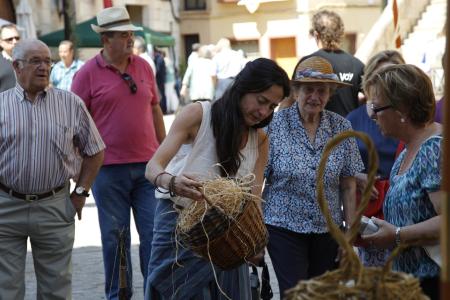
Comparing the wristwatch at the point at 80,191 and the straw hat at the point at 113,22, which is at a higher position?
the straw hat at the point at 113,22

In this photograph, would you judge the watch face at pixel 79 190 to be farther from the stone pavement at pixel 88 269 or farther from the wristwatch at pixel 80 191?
the stone pavement at pixel 88 269

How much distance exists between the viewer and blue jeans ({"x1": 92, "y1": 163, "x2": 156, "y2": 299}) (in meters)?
6.77

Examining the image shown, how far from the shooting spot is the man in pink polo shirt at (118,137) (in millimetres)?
6758

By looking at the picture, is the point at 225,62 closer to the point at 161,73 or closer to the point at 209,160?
the point at 161,73

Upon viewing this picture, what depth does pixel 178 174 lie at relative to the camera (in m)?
4.63

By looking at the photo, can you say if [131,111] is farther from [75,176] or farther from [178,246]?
[178,246]

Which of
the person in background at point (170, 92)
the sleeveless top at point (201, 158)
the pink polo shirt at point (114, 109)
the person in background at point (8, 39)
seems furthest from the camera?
the person in background at point (170, 92)

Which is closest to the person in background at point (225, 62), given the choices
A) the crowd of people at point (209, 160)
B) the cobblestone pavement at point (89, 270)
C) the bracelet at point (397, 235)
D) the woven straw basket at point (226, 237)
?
the cobblestone pavement at point (89, 270)

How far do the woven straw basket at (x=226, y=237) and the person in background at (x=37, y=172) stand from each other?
1.63 metres

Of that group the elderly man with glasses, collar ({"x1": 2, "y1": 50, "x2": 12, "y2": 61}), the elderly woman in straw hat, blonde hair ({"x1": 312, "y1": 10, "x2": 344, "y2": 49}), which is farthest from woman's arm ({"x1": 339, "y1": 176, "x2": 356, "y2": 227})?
collar ({"x1": 2, "y1": 50, "x2": 12, "y2": 61})

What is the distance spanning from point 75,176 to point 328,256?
1.74 meters

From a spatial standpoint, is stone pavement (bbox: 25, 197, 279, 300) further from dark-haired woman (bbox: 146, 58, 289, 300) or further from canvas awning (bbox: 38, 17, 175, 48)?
canvas awning (bbox: 38, 17, 175, 48)

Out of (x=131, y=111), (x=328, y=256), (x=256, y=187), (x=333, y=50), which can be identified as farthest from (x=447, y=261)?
(x=333, y=50)

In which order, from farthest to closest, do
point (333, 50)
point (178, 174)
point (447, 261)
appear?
1. point (333, 50)
2. point (178, 174)
3. point (447, 261)
